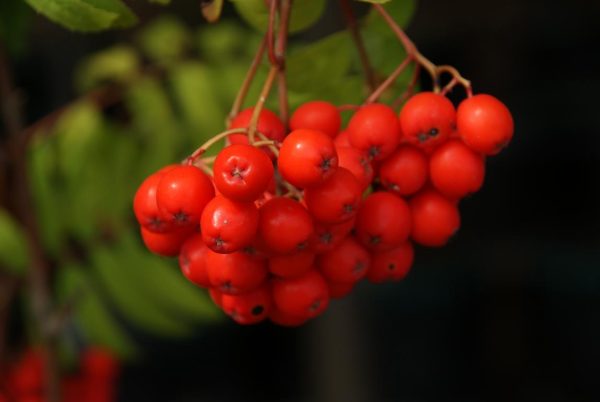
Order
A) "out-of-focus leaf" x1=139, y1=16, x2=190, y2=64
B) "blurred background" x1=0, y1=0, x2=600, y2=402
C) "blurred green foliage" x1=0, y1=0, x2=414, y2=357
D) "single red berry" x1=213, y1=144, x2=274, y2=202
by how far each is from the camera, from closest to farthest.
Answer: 1. "single red berry" x1=213, y1=144, x2=274, y2=202
2. "blurred green foliage" x1=0, y1=0, x2=414, y2=357
3. "out-of-focus leaf" x1=139, y1=16, x2=190, y2=64
4. "blurred background" x1=0, y1=0, x2=600, y2=402

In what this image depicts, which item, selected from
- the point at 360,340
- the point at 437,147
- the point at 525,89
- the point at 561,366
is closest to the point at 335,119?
the point at 437,147

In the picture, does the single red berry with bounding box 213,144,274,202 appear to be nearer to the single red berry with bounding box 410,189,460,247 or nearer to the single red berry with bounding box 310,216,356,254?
the single red berry with bounding box 310,216,356,254

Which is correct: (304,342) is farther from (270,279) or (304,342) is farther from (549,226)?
(270,279)

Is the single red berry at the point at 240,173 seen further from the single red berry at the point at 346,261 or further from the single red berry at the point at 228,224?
the single red berry at the point at 346,261

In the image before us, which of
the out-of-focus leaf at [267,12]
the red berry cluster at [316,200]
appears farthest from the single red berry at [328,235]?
the out-of-focus leaf at [267,12]

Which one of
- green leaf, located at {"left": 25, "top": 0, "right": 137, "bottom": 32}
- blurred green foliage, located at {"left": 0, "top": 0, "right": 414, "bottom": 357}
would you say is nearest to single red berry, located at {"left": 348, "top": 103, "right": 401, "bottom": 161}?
green leaf, located at {"left": 25, "top": 0, "right": 137, "bottom": 32}

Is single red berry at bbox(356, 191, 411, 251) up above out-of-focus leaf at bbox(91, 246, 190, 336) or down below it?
above
